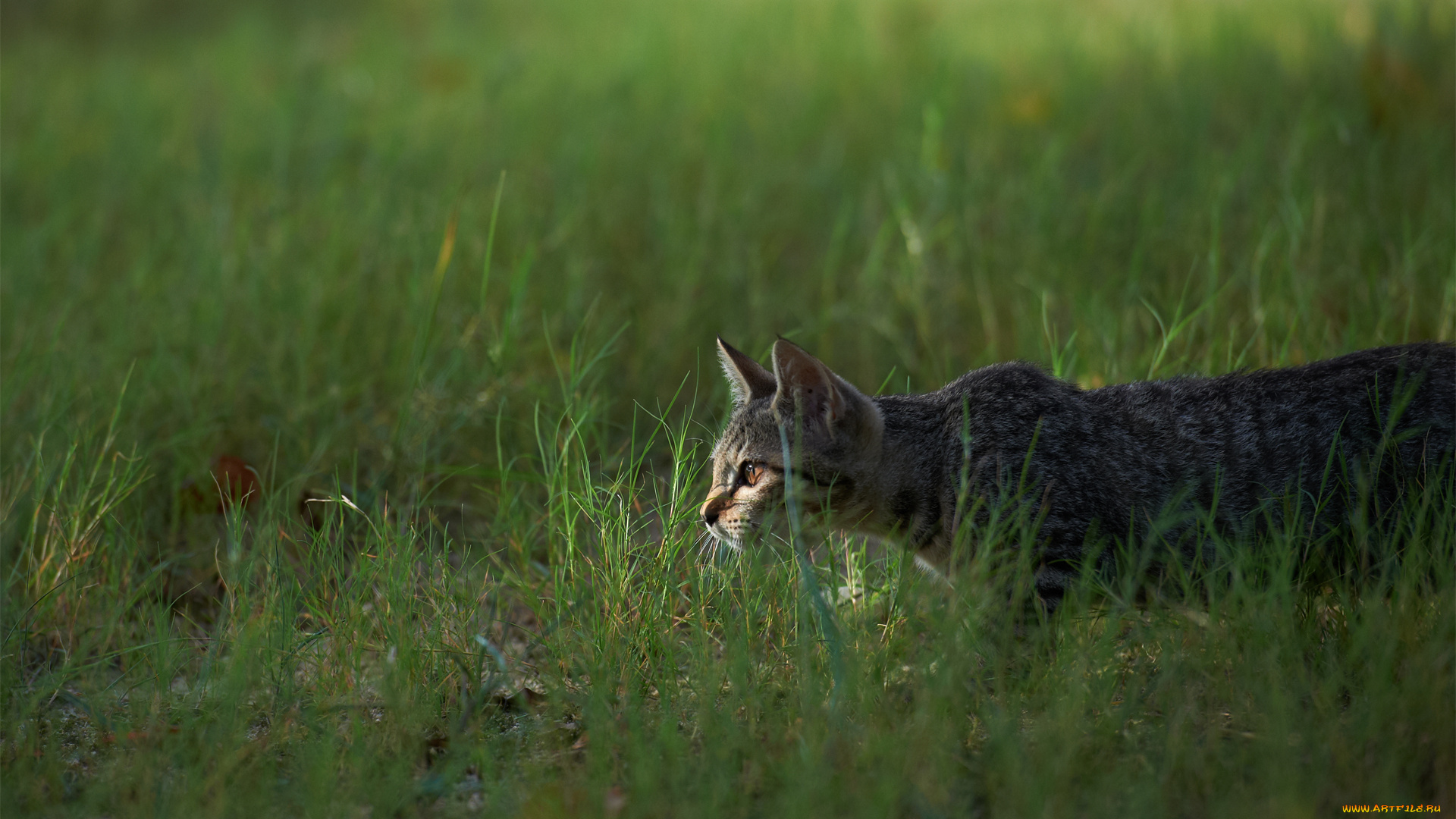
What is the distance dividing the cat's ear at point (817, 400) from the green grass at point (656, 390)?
353 mm

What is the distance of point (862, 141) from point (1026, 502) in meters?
3.76

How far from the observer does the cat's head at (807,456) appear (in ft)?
9.37

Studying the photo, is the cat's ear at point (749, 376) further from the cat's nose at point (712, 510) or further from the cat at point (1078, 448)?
the cat's nose at point (712, 510)

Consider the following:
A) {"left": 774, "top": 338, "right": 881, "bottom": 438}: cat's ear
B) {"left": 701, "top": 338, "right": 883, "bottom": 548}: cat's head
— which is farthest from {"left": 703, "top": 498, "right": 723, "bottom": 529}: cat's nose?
{"left": 774, "top": 338, "right": 881, "bottom": 438}: cat's ear

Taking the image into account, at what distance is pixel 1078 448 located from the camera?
2.83 metres

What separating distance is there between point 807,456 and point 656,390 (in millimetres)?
1427

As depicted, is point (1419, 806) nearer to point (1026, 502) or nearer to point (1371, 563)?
point (1371, 563)

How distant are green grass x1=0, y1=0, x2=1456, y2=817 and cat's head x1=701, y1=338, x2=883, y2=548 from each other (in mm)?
143

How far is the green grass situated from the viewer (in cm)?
231

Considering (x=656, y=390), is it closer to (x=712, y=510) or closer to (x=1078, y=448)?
(x=712, y=510)

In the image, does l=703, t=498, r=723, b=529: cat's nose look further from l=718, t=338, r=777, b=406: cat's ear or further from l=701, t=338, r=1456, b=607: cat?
l=718, t=338, r=777, b=406: cat's ear

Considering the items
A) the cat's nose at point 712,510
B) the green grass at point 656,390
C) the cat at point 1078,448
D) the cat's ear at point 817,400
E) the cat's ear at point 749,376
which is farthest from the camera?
the cat's ear at point 749,376

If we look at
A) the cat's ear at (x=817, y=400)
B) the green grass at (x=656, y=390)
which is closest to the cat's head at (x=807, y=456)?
the cat's ear at (x=817, y=400)

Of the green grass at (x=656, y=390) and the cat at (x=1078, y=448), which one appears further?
the cat at (x=1078, y=448)
